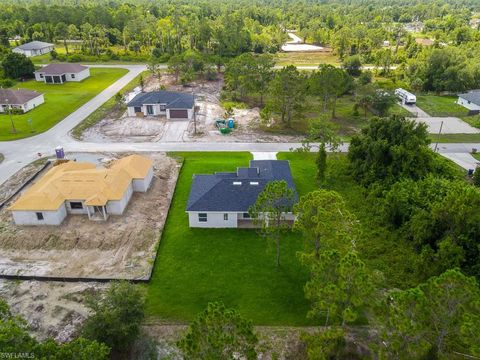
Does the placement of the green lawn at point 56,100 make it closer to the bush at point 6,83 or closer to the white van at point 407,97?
the bush at point 6,83

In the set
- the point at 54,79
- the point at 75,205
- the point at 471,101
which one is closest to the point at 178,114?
the point at 75,205

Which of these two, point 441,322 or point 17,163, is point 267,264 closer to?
point 441,322

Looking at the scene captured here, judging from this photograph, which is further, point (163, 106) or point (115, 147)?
point (163, 106)

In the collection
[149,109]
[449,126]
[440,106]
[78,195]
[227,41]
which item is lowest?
[449,126]

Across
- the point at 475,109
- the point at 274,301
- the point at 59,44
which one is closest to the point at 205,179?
the point at 274,301

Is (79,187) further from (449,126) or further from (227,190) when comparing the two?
(449,126)

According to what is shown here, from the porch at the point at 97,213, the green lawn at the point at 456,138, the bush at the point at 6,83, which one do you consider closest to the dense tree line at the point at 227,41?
the bush at the point at 6,83

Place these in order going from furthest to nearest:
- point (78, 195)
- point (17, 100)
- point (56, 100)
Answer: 1. point (56, 100)
2. point (17, 100)
3. point (78, 195)
